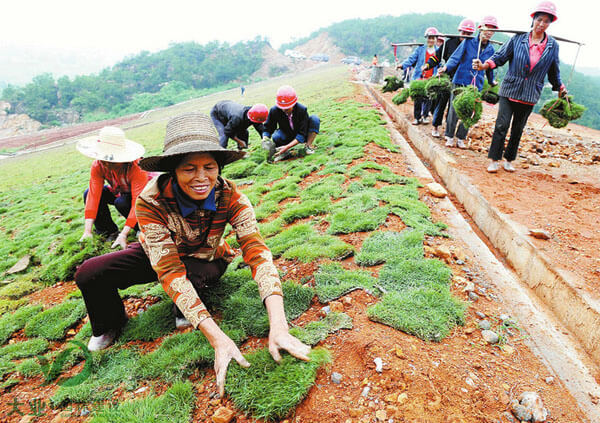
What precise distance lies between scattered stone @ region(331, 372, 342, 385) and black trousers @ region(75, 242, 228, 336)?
1404 mm

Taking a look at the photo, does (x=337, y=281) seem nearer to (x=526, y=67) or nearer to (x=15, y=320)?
(x=15, y=320)

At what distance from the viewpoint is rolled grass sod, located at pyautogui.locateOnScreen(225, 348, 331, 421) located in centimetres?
190

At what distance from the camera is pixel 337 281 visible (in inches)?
119

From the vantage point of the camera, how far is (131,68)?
288 ft

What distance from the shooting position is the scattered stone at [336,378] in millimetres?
2021

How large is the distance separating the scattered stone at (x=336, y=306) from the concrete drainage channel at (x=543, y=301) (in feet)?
4.69

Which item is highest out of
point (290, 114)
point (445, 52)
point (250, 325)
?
point (445, 52)

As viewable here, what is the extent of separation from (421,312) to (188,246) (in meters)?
1.99

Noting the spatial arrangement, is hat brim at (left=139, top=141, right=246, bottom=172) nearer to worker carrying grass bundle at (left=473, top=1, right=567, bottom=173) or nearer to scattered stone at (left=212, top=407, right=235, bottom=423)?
scattered stone at (left=212, top=407, right=235, bottom=423)

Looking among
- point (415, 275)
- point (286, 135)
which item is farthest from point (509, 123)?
point (286, 135)

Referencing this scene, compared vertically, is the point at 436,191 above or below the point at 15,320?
above

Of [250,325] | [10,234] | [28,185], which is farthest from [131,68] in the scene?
[250,325]

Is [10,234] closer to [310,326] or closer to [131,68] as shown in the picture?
[310,326]

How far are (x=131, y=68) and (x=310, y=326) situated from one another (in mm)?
105137
